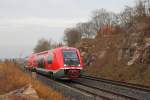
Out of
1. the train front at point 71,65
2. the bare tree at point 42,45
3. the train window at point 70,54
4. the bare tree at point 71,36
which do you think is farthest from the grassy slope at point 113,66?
the bare tree at point 42,45

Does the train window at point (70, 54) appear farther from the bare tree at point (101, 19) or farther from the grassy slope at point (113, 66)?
the bare tree at point (101, 19)

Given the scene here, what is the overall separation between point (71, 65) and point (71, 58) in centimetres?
83

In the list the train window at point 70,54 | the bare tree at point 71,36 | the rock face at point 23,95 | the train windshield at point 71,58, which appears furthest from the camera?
the bare tree at point 71,36

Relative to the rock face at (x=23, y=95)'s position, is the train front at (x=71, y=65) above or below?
above

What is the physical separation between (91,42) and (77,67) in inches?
1131

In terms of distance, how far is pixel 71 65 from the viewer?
29.4 m

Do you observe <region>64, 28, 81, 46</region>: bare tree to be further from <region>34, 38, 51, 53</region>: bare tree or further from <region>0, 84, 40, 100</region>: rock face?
<region>0, 84, 40, 100</region>: rock face

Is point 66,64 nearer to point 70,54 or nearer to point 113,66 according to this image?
point 70,54

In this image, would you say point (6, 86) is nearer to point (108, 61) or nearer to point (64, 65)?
point (64, 65)

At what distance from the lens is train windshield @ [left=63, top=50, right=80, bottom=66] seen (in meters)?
29.5

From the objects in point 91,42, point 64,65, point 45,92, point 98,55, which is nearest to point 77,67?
point 64,65

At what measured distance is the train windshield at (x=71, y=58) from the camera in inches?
1160

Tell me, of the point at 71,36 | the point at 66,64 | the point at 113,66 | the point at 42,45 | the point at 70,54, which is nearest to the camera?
the point at 66,64

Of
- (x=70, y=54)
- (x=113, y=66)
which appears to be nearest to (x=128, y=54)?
(x=113, y=66)
